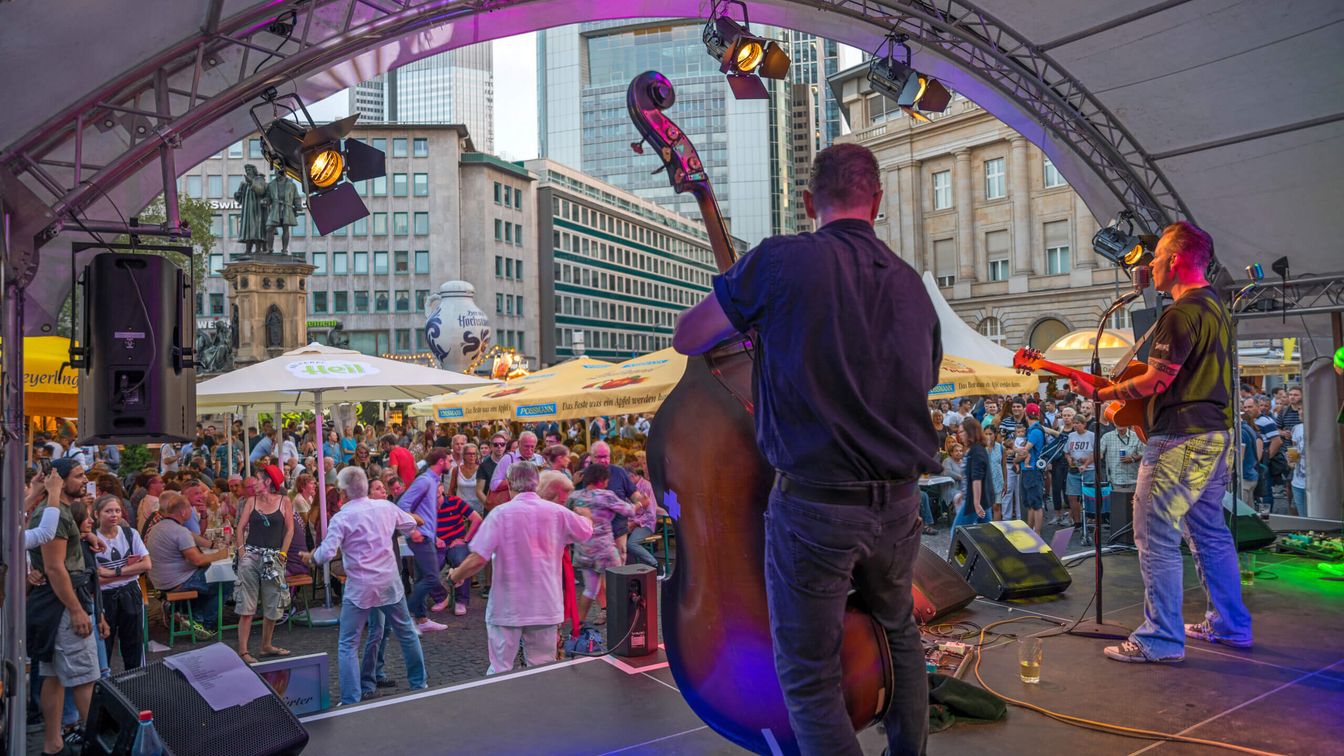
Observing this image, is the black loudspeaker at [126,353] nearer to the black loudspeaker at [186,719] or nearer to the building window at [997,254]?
the black loudspeaker at [186,719]

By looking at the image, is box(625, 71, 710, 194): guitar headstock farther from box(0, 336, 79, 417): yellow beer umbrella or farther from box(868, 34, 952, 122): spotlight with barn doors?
box(0, 336, 79, 417): yellow beer umbrella

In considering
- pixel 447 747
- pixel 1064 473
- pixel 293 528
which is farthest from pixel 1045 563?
pixel 1064 473

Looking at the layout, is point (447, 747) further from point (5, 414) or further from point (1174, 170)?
point (1174, 170)

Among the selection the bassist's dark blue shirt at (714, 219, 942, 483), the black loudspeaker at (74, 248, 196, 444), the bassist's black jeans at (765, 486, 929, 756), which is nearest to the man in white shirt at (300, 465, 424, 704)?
the black loudspeaker at (74, 248, 196, 444)

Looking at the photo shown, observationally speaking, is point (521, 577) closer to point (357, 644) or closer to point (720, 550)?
point (357, 644)

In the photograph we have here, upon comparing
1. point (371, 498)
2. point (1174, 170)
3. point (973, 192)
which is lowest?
point (371, 498)

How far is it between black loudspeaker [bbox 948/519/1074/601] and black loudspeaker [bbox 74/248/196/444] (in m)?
4.89

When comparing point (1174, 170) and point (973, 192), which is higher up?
point (973, 192)

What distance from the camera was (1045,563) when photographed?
19.4 ft

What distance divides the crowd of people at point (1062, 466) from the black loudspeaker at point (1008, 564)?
11.5 ft

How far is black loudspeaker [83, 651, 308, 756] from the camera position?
3.32 m

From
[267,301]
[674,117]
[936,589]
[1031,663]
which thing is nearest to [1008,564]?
[936,589]

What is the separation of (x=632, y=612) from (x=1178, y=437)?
289 centimetres

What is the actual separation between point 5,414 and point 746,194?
132010 millimetres
